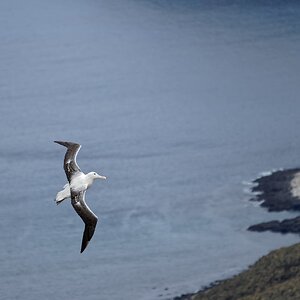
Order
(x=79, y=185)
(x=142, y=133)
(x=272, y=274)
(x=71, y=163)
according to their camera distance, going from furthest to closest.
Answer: (x=142, y=133), (x=272, y=274), (x=71, y=163), (x=79, y=185)

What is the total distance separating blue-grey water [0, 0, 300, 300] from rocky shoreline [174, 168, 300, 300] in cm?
136

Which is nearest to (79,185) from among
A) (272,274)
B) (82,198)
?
(82,198)

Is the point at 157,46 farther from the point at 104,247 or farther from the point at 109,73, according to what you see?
the point at 104,247

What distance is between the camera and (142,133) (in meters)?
127

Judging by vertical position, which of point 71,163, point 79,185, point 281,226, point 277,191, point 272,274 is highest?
point 71,163

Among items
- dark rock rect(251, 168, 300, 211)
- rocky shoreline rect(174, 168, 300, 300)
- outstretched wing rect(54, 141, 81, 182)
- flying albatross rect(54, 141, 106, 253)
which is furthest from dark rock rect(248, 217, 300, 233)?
flying albatross rect(54, 141, 106, 253)

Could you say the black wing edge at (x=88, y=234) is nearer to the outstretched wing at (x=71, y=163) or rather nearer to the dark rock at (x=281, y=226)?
the outstretched wing at (x=71, y=163)

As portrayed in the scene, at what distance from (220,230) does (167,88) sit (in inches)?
1760

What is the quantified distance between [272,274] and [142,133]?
164ft

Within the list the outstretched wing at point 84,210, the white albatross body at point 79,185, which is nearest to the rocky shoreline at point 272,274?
the white albatross body at point 79,185

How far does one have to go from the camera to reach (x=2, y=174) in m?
117

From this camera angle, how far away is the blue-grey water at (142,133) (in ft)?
311

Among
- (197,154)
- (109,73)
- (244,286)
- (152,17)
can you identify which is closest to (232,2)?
(152,17)

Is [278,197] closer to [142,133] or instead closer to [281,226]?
[281,226]
